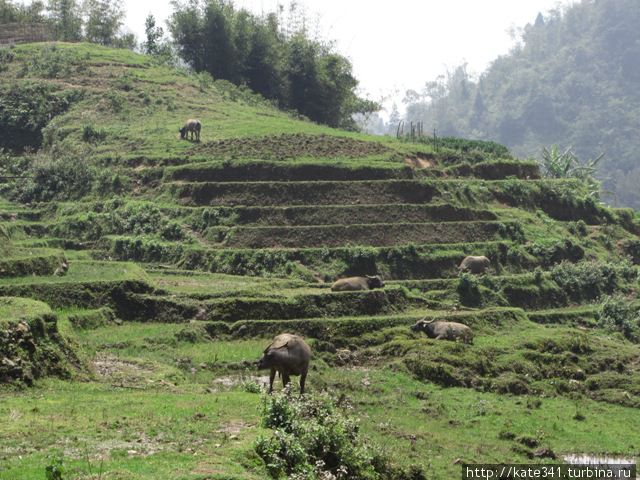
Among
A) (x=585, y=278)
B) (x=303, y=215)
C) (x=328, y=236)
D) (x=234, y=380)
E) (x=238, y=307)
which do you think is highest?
(x=303, y=215)

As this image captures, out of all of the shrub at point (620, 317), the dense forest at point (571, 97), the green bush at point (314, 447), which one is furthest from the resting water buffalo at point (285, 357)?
the dense forest at point (571, 97)

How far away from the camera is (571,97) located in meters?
157

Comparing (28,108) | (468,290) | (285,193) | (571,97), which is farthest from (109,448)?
(571,97)

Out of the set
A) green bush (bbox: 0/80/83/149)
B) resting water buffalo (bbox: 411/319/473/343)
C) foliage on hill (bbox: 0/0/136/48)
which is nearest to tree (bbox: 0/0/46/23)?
foliage on hill (bbox: 0/0/136/48)

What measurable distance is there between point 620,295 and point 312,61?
33292 millimetres

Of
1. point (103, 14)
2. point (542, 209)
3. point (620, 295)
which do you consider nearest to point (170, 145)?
point (542, 209)

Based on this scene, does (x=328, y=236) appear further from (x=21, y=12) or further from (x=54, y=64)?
(x=21, y=12)

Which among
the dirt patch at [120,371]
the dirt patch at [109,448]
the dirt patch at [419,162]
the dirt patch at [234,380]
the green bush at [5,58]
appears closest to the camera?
the dirt patch at [109,448]

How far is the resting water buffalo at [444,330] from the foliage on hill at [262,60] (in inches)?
1559

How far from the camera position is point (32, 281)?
103 feet

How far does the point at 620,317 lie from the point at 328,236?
1291 centimetres

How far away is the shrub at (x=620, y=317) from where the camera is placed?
4075 centimetres

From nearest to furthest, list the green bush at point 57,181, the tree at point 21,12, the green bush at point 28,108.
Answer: the green bush at point 57,181
the green bush at point 28,108
the tree at point 21,12

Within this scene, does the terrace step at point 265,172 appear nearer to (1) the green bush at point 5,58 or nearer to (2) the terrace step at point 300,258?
(2) the terrace step at point 300,258
